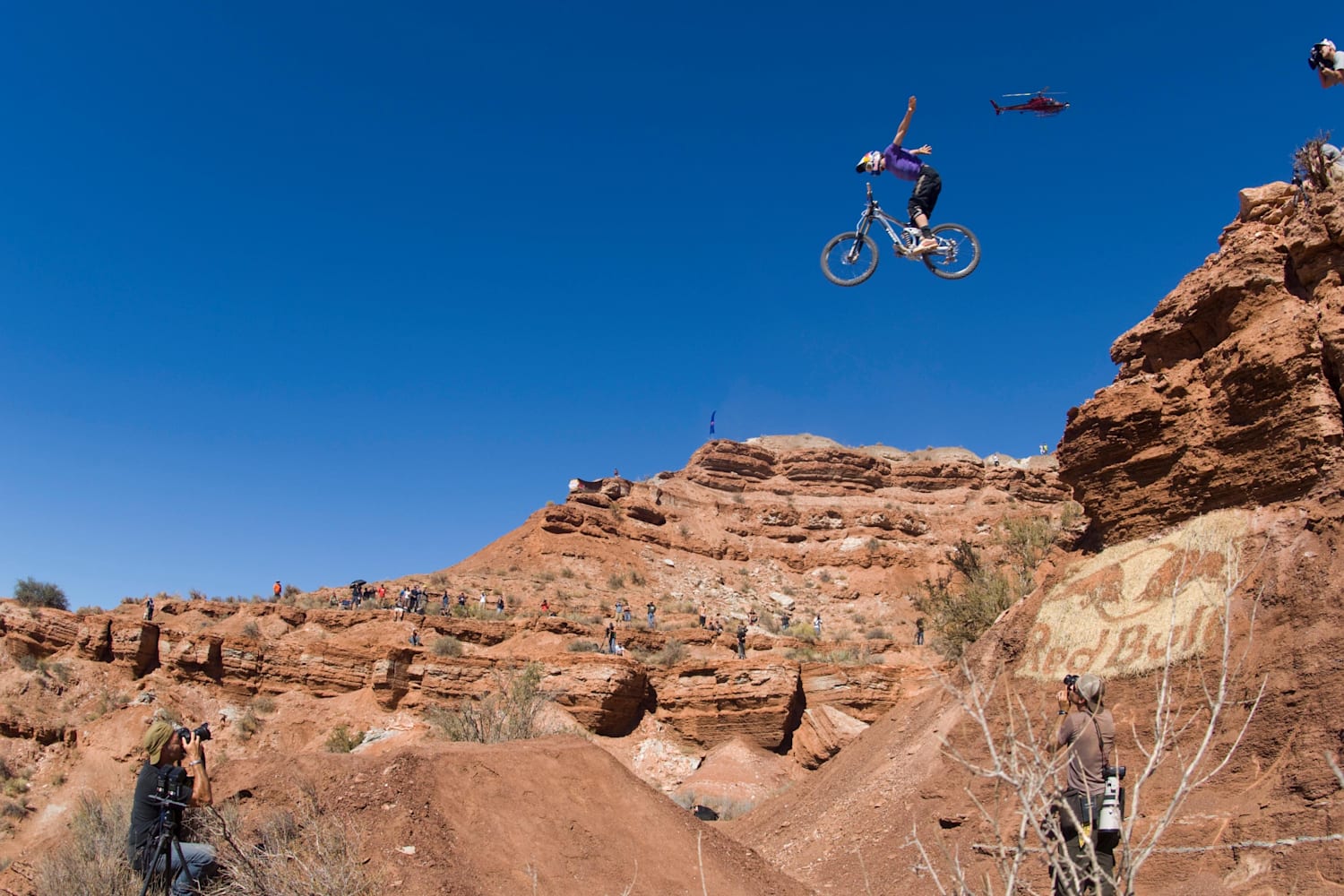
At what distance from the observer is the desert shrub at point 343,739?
22.0 m

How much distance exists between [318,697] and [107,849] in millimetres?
19535

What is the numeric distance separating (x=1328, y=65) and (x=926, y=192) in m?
4.49

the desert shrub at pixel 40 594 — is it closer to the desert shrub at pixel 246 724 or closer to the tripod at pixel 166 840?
the desert shrub at pixel 246 724

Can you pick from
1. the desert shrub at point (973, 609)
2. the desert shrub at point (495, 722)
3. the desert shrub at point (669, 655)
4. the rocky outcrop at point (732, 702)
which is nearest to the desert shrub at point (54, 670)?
the desert shrub at point (495, 722)

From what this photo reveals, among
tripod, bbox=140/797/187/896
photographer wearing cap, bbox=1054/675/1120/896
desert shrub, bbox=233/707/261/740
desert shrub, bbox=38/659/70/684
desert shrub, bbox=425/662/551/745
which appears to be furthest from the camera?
desert shrub, bbox=233/707/261/740

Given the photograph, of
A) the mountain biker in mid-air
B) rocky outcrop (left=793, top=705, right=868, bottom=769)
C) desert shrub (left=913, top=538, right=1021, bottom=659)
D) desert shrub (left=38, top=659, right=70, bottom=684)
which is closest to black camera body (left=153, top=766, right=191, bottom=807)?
the mountain biker in mid-air

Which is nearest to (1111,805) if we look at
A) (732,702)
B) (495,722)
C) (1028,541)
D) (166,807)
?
(166,807)

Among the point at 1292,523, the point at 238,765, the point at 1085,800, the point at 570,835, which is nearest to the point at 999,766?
the point at 1085,800

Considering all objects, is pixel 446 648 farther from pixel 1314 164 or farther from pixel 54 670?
pixel 1314 164

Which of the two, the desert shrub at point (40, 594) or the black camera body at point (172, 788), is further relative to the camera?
the desert shrub at point (40, 594)

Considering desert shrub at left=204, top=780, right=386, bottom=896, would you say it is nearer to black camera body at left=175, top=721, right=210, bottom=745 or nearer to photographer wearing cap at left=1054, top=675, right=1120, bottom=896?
black camera body at left=175, top=721, right=210, bottom=745

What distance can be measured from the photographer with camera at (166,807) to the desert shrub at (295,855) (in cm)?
27

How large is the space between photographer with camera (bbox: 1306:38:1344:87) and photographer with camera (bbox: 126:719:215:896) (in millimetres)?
12882

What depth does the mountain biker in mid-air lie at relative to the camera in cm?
1151
